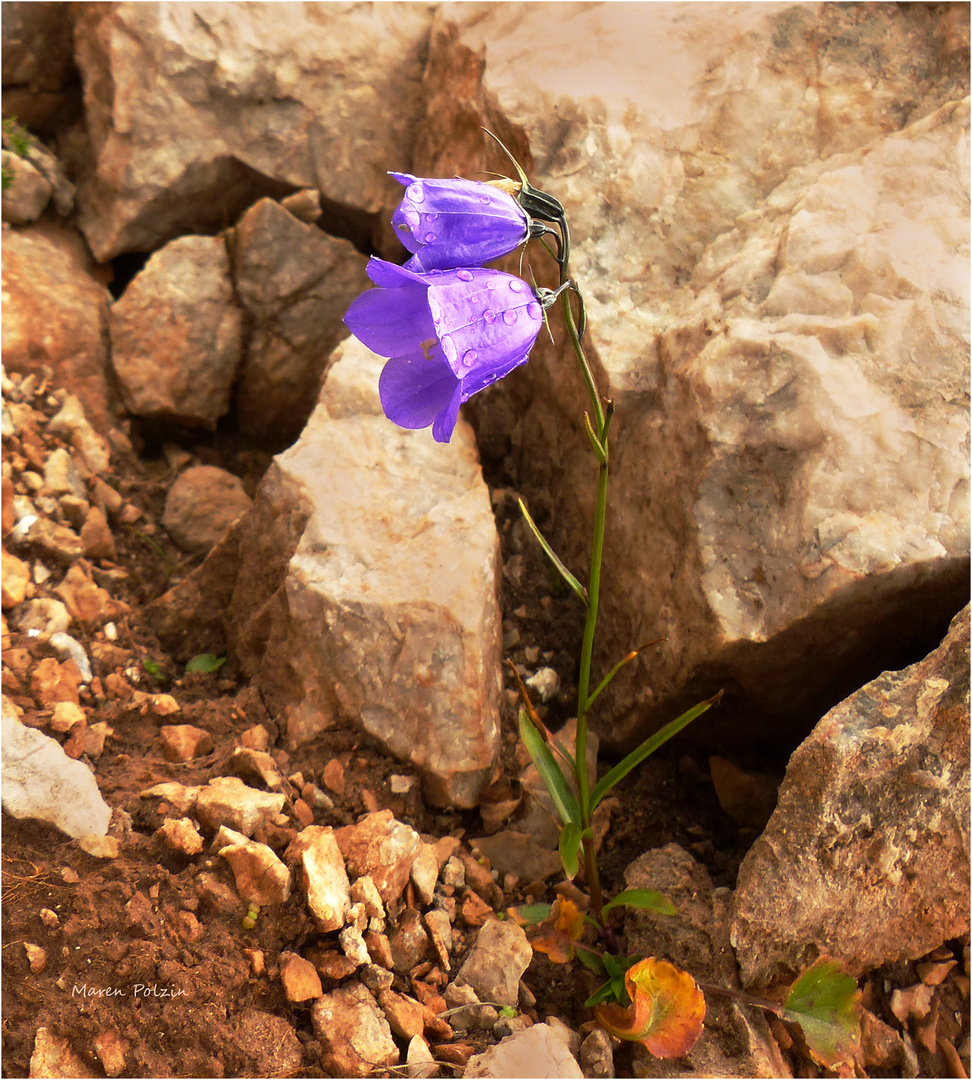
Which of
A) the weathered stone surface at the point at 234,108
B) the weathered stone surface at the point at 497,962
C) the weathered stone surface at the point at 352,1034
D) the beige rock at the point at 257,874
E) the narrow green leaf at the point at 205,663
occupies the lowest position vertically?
the narrow green leaf at the point at 205,663

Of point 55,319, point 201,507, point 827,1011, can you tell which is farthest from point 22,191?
point 827,1011

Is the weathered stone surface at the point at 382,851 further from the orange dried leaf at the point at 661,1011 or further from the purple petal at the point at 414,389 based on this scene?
the purple petal at the point at 414,389

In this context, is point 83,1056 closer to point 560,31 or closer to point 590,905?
point 590,905

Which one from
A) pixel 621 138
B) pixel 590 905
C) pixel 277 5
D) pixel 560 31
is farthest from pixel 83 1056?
pixel 277 5

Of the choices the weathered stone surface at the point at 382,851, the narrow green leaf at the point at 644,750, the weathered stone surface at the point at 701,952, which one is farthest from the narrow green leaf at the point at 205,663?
the weathered stone surface at the point at 701,952

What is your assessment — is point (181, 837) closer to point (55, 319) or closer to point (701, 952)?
point (701, 952)

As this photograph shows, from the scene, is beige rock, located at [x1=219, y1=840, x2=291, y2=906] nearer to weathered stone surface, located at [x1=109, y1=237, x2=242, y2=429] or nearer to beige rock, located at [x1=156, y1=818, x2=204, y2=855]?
beige rock, located at [x1=156, y1=818, x2=204, y2=855]
